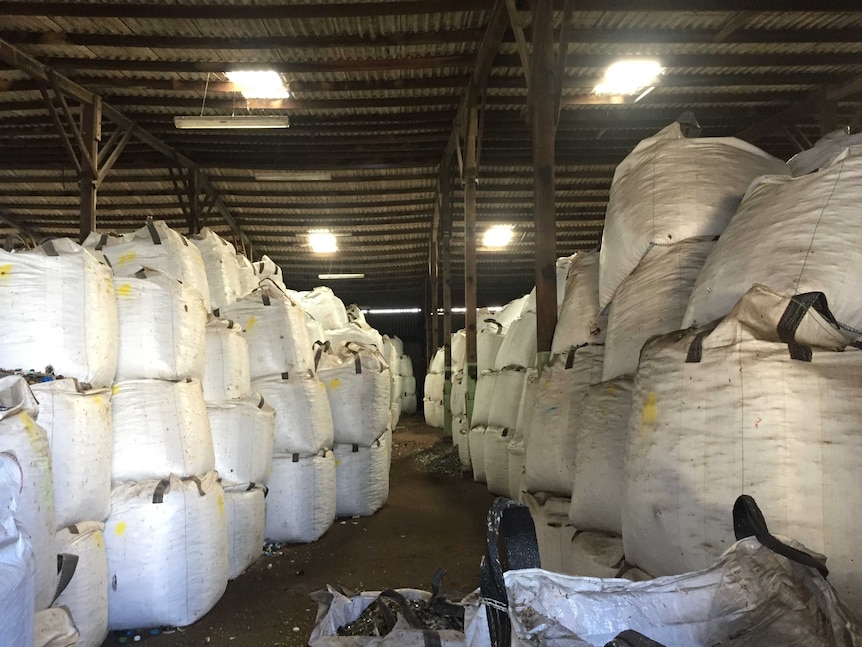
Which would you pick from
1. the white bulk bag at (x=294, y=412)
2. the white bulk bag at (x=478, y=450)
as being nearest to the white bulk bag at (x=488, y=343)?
the white bulk bag at (x=478, y=450)

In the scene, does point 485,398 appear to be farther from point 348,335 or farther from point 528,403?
point 348,335

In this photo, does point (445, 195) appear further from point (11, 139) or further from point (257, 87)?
point (11, 139)

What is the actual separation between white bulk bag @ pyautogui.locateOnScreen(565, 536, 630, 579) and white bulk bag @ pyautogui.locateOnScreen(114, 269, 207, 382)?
195 centimetres

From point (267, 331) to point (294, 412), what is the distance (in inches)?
22.9

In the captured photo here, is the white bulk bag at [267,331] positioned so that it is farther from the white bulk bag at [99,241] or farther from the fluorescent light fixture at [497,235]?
the fluorescent light fixture at [497,235]

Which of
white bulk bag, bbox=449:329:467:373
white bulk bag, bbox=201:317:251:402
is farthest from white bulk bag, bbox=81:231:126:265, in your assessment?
white bulk bag, bbox=449:329:467:373

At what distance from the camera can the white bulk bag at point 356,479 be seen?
14.2 feet

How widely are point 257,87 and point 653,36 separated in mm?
3751

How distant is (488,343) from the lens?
6191mm

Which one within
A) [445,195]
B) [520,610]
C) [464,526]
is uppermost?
[445,195]

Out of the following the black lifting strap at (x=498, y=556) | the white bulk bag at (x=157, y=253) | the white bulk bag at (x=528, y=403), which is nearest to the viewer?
the black lifting strap at (x=498, y=556)

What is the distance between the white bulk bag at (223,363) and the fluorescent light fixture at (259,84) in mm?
2955

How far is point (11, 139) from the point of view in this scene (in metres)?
6.89

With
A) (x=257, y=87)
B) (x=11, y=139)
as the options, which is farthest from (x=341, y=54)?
(x=11, y=139)
